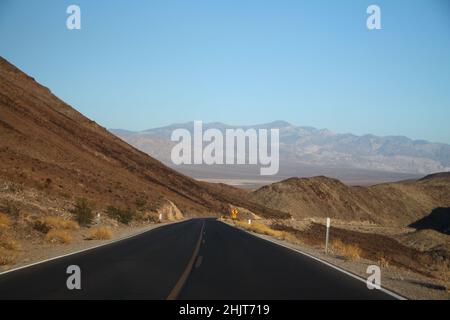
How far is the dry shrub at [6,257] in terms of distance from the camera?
14.9 meters

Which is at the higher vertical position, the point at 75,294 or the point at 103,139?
the point at 103,139

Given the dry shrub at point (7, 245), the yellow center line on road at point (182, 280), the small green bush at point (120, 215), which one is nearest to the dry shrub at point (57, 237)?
the dry shrub at point (7, 245)

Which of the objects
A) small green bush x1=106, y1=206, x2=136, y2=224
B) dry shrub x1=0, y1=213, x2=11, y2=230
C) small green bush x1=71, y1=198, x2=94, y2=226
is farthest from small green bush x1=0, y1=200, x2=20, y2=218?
small green bush x1=106, y1=206, x2=136, y2=224

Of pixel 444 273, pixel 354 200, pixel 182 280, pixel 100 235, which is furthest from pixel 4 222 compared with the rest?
pixel 354 200

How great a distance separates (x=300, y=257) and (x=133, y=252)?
571 cm

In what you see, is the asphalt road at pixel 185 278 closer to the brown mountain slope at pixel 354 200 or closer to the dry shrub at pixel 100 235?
the dry shrub at pixel 100 235

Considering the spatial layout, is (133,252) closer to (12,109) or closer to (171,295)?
(171,295)

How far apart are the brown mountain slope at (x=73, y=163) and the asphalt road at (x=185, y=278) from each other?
62.7ft

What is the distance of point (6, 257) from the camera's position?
15562 millimetres

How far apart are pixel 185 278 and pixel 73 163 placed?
5089 cm

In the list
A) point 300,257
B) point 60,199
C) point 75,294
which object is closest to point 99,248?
point 300,257

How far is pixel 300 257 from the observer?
18516 millimetres

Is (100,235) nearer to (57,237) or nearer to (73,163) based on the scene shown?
(57,237)

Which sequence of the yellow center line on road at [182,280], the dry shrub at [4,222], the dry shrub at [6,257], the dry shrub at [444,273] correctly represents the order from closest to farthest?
the yellow center line on road at [182,280]
the dry shrub at [6,257]
the dry shrub at [444,273]
the dry shrub at [4,222]
